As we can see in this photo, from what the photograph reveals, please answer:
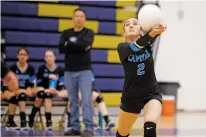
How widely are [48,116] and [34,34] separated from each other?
353 centimetres

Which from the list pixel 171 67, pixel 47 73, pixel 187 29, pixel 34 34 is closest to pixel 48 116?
pixel 47 73

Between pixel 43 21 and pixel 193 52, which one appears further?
pixel 193 52

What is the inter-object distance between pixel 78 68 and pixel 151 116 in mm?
3033

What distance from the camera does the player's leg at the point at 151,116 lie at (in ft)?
13.5

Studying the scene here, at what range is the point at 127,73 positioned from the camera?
460 cm

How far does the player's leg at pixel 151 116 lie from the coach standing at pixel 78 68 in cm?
267

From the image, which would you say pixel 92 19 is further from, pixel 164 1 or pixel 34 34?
pixel 164 1

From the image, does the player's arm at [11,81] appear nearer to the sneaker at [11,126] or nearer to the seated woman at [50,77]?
the sneaker at [11,126]

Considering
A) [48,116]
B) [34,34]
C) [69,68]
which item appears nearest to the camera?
[69,68]

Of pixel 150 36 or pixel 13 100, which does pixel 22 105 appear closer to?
pixel 13 100

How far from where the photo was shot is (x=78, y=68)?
7059mm

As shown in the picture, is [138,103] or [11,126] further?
[11,126]

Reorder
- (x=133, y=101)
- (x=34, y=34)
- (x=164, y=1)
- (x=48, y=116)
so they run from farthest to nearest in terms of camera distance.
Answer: (x=164, y=1) → (x=34, y=34) → (x=48, y=116) → (x=133, y=101)

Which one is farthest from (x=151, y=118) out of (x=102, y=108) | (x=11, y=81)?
(x=102, y=108)
